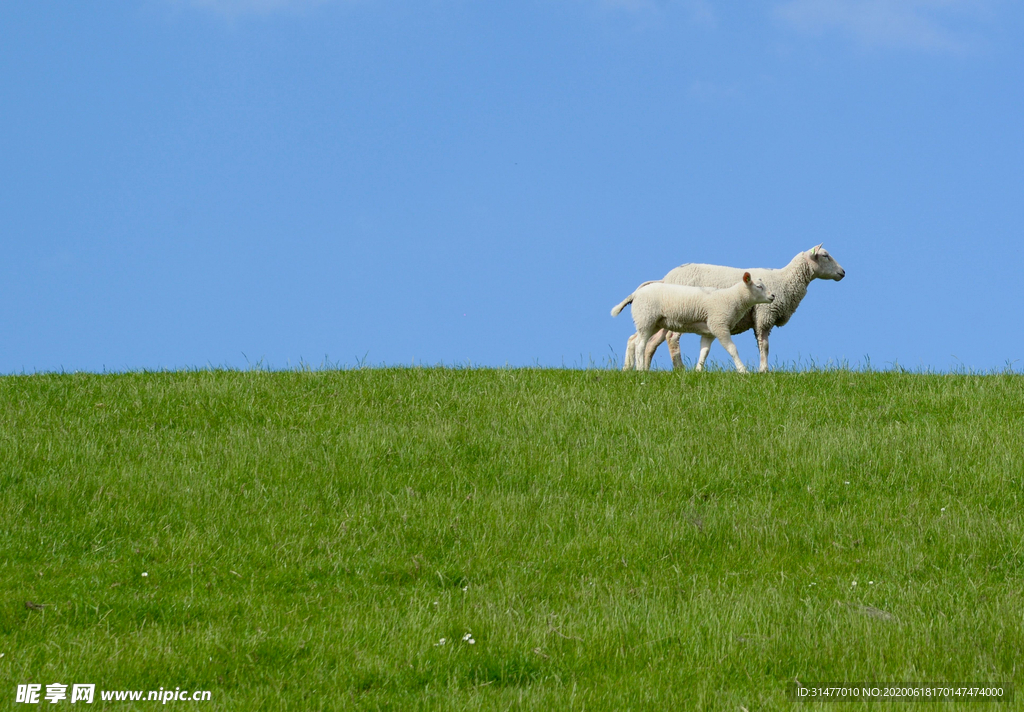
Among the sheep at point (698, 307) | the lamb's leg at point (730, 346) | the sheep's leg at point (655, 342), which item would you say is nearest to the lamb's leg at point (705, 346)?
the sheep at point (698, 307)

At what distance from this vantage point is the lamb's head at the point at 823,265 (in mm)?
18312

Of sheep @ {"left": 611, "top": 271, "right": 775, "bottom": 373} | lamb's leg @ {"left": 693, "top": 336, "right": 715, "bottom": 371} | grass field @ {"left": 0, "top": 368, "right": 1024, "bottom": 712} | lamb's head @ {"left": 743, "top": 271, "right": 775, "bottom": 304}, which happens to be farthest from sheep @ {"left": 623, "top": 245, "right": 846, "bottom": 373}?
grass field @ {"left": 0, "top": 368, "right": 1024, "bottom": 712}

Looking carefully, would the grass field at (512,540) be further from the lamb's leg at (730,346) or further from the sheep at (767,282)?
the sheep at (767,282)

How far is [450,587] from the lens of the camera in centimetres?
760

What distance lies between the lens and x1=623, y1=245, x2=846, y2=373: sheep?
17.2m

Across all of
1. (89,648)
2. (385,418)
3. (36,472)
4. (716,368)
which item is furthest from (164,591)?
(716,368)

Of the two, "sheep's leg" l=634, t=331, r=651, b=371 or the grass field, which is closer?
the grass field

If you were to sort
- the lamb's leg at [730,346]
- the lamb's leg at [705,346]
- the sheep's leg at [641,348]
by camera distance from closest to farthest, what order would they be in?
the lamb's leg at [730,346] < the sheep's leg at [641,348] < the lamb's leg at [705,346]

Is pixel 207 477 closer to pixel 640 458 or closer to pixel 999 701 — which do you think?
pixel 640 458

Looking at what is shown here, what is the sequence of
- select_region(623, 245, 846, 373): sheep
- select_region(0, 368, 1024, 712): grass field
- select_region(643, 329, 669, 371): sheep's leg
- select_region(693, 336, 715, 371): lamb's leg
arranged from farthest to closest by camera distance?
select_region(643, 329, 669, 371): sheep's leg, select_region(623, 245, 846, 373): sheep, select_region(693, 336, 715, 371): lamb's leg, select_region(0, 368, 1024, 712): grass field

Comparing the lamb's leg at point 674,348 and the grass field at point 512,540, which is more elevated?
the lamb's leg at point 674,348

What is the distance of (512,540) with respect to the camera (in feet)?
27.6

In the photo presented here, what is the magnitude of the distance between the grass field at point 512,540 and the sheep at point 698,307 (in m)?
1.86

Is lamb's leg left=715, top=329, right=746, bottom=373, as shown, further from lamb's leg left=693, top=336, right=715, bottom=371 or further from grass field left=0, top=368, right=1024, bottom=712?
grass field left=0, top=368, right=1024, bottom=712
